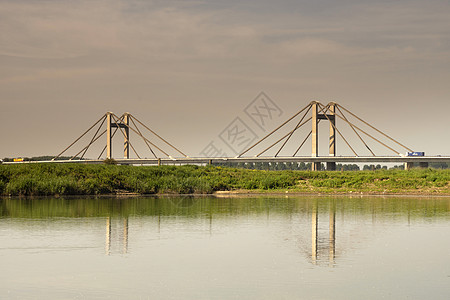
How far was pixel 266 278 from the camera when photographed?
14.4 meters

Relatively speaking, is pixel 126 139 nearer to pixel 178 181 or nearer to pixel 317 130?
pixel 317 130

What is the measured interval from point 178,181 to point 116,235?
28972mm

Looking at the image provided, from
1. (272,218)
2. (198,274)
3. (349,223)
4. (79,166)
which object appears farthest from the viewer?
(79,166)

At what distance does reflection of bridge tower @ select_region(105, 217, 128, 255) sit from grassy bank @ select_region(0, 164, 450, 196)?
20.1 meters

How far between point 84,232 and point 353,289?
1201cm

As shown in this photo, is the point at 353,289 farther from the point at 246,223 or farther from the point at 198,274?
the point at 246,223

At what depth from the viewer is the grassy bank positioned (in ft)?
150

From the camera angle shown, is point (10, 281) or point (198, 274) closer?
point (10, 281)

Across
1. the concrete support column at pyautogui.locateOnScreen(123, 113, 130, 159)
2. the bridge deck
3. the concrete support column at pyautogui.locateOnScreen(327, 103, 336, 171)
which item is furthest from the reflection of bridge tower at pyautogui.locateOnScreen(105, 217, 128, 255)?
the concrete support column at pyautogui.locateOnScreen(123, 113, 130, 159)

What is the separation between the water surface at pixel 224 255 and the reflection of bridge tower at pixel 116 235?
3 centimetres

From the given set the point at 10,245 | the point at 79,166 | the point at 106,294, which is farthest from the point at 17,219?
the point at 79,166

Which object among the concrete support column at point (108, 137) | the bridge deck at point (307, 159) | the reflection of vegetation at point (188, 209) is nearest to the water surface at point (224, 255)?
the reflection of vegetation at point (188, 209)

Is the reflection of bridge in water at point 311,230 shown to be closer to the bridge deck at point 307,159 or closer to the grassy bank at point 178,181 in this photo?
the grassy bank at point 178,181

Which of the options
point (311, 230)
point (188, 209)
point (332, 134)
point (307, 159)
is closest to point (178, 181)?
point (188, 209)
